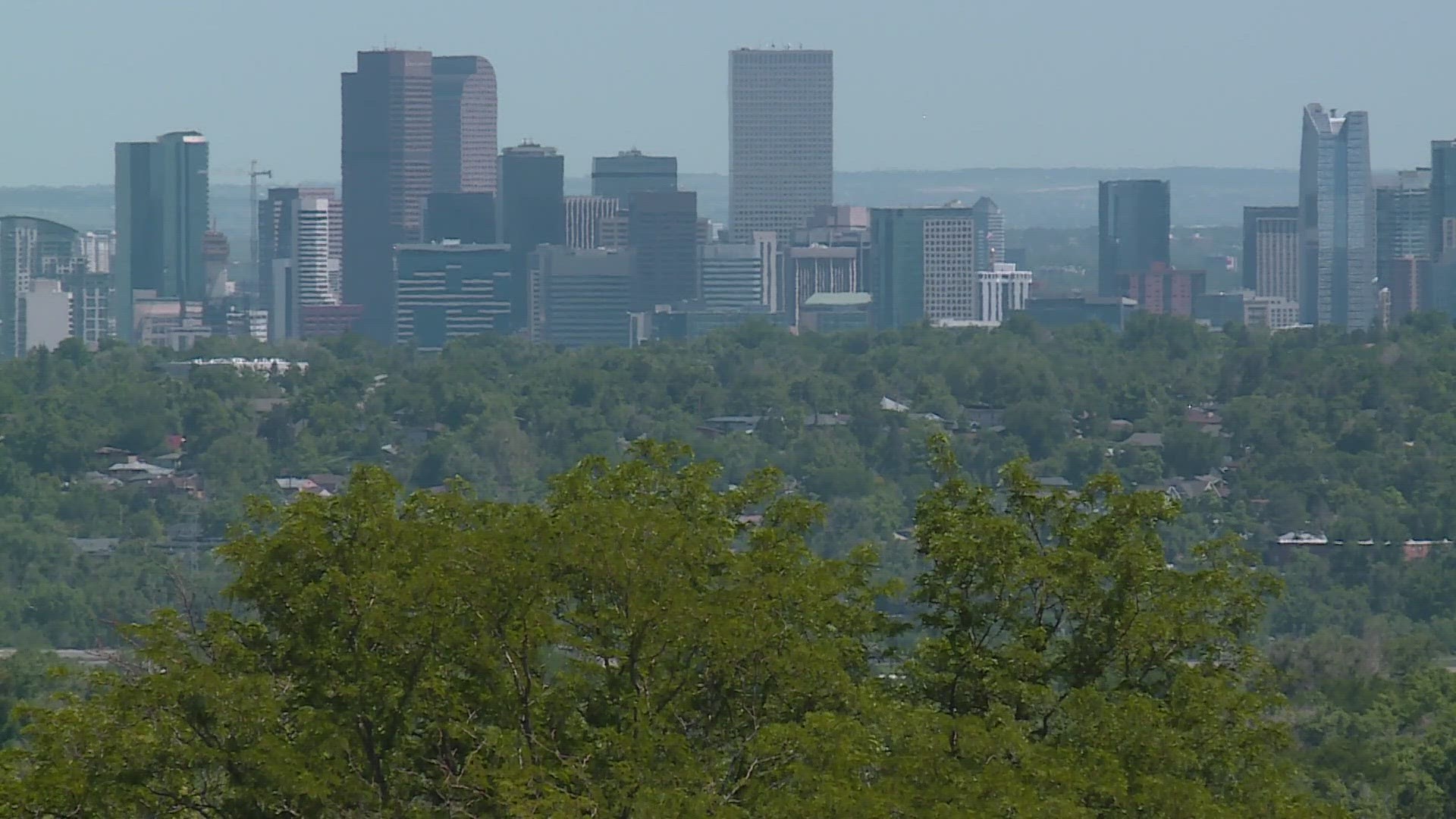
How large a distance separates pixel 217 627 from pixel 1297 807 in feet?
22.8

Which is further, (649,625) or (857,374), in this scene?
(857,374)

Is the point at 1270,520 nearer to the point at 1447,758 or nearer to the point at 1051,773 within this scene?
the point at 1447,758

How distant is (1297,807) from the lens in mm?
20031

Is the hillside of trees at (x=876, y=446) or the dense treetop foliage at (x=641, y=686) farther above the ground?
the dense treetop foliage at (x=641, y=686)

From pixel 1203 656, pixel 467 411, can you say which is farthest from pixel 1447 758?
pixel 467 411

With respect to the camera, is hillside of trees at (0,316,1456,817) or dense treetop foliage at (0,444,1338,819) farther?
hillside of trees at (0,316,1456,817)

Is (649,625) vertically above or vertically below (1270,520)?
above

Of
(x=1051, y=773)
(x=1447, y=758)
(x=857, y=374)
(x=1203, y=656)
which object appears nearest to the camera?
(x=1051, y=773)

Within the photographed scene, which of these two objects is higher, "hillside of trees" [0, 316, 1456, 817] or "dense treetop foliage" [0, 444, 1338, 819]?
"dense treetop foliage" [0, 444, 1338, 819]

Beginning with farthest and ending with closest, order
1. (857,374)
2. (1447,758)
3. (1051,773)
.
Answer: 1. (857,374)
2. (1447,758)
3. (1051,773)

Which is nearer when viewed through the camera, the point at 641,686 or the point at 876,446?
the point at 641,686

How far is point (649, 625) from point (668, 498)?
2.62 meters

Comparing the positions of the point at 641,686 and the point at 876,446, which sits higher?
the point at 641,686

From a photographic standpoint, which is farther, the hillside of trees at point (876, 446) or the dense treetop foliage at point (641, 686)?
the hillside of trees at point (876, 446)
